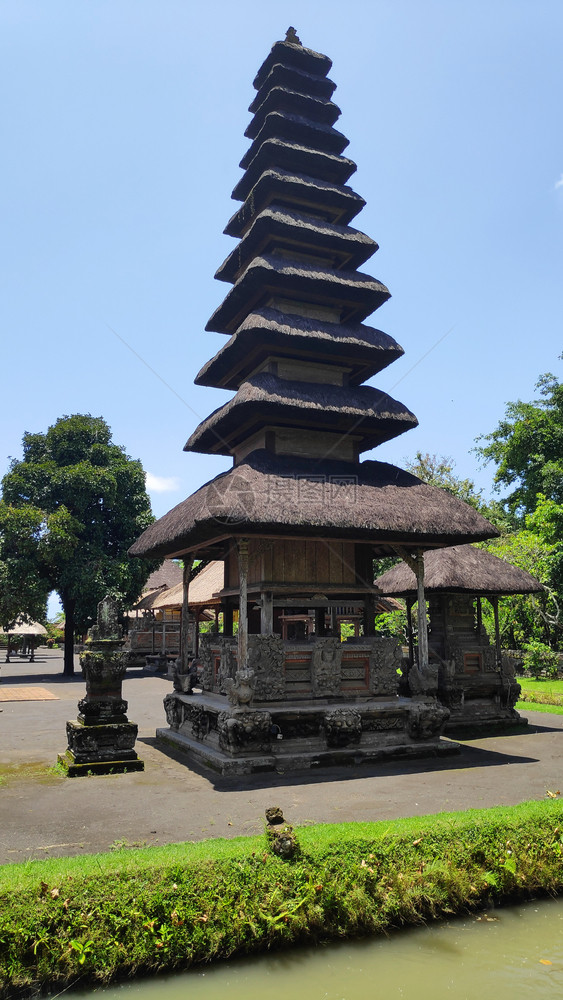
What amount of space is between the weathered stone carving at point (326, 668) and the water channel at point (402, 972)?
6.27 meters

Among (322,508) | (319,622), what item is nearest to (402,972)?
(322,508)

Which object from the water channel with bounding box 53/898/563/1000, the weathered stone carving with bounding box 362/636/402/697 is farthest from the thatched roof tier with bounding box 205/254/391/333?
the water channel with bounding box 53/898/563/1000

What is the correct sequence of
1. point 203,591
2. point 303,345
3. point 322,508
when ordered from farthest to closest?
1. point 203,591
2. point 303,345
3. point 322,508

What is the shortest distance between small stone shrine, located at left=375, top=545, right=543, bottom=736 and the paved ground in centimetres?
171

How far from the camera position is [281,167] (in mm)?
16812

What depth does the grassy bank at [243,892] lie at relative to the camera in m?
4.86

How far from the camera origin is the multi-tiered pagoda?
37.7 feet

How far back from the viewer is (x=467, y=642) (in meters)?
16.5

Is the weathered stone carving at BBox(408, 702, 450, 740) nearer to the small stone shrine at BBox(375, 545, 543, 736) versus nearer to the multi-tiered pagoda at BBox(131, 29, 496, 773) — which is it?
the multi-tiered pagoda at BBox(131, 29, 496, 773)

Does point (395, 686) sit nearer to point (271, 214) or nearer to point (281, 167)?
point (271, 214)

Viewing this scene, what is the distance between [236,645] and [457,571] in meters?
6.82

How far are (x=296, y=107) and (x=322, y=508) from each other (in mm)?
12684

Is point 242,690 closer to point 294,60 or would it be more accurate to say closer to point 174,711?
point 174,711

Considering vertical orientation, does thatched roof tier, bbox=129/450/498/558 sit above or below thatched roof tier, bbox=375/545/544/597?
above
